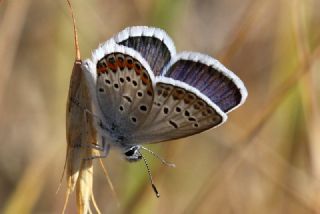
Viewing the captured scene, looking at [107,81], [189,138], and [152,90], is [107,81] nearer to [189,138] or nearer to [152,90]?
[152,90]

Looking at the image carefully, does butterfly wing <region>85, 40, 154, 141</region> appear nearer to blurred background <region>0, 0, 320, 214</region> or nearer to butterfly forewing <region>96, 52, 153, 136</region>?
butterfly forewing <region>96, 52, 153, 136</region>

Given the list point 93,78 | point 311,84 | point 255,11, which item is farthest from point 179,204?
point 93,78

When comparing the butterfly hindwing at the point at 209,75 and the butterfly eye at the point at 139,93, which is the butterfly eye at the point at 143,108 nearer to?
the butterfly eye at the point at 139,93

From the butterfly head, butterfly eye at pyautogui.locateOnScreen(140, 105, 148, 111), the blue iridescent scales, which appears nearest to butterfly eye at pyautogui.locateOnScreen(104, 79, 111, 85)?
the blue iridescent scales

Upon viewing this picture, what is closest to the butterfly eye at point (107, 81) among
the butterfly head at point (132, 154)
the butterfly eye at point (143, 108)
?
the butterfly eye at point (143, 108)

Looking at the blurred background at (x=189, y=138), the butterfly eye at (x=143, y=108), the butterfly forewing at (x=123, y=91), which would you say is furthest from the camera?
the blurred background at (x=189, y=138)

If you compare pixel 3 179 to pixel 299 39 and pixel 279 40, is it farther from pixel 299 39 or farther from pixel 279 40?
pixel 299 39

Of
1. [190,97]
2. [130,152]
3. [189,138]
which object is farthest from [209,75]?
[189,138]

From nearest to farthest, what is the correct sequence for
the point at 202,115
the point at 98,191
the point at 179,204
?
the point at 202,115
the point at 179,204
the point at 98,191
